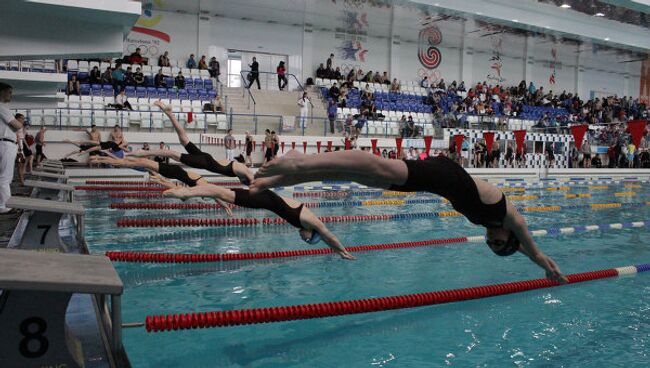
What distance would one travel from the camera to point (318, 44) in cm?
2269

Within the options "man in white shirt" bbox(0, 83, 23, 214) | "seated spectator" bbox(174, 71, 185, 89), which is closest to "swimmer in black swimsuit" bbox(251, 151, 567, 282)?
"man in white shirt" bbox(0, 83, 23, 214)

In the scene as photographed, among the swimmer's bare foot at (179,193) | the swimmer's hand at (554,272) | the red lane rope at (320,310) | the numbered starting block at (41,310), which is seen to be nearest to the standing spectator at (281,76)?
the swimmer's bare foot at (179,193)

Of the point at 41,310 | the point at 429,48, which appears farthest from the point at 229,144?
the point at 429,48

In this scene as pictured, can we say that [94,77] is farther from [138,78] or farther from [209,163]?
[209,163]

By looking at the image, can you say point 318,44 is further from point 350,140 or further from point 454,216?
point 454,216

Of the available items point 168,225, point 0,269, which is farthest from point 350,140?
point 0,269

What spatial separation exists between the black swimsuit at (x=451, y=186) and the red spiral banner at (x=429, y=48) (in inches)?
911

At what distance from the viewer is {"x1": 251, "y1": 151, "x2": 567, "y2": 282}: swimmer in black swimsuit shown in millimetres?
2227

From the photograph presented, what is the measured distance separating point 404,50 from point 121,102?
46.3ft

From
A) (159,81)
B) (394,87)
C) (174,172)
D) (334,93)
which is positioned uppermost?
(394,87)

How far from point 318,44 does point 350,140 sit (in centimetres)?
763

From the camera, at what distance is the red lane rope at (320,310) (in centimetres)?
279

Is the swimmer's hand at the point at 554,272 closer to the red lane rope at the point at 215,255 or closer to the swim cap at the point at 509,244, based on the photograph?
the swim cap at the point at 509,244

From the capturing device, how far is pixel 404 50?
2464 centimetres
